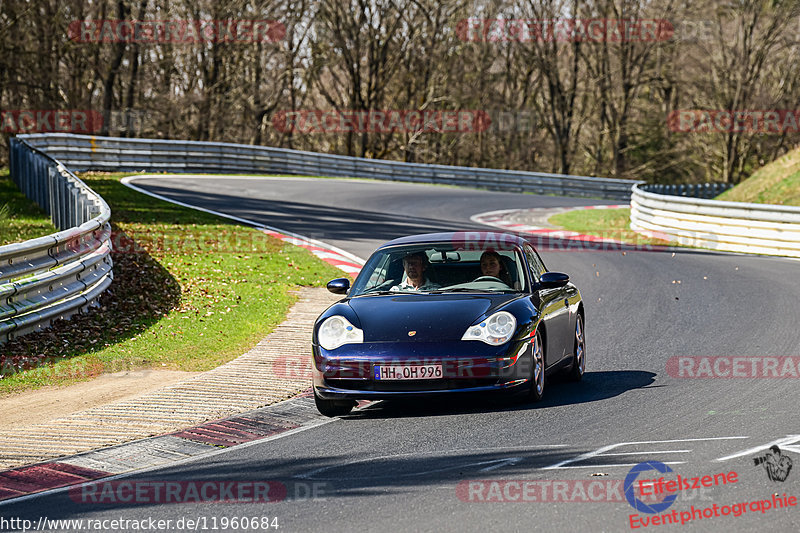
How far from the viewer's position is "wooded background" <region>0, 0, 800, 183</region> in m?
48.0

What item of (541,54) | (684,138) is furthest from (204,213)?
(684,138)

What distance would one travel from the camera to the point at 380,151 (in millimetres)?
53719

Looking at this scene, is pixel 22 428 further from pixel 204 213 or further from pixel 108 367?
pixel 204 213

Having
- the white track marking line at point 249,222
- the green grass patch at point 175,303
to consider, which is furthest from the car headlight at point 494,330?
the white track marking line at point 249,222

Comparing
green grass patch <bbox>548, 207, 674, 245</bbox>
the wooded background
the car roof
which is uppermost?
the wooded background

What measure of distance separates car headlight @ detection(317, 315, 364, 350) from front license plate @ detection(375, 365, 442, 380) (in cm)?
38

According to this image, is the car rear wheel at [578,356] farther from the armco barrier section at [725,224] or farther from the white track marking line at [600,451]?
the armco barrier section at [725,224]

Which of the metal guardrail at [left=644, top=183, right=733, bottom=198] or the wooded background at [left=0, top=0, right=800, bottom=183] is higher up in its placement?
the wooded background at [left=0, top=0, right=800, bottom=183]

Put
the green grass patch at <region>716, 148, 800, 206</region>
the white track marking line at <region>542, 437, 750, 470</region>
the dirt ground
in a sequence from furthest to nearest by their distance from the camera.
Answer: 1. the green grass patch at <region>716, 148, 800, 206</region>
2. the dirt ground
3. the white track marking line at <region>542, 437, 750, 470</region>

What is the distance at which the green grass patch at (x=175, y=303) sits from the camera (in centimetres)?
1030

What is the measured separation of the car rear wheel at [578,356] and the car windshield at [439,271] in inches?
37.1

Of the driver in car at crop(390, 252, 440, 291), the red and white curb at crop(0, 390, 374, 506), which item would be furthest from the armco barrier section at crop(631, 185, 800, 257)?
the red and white curb at crop(0, 390, 374, 506)

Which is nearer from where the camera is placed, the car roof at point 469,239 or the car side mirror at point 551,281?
the car side mirror at point 551,281

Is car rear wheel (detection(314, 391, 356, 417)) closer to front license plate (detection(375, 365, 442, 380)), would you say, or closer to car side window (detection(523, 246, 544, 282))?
front license plate (detection(375, 365, 442, 380))
